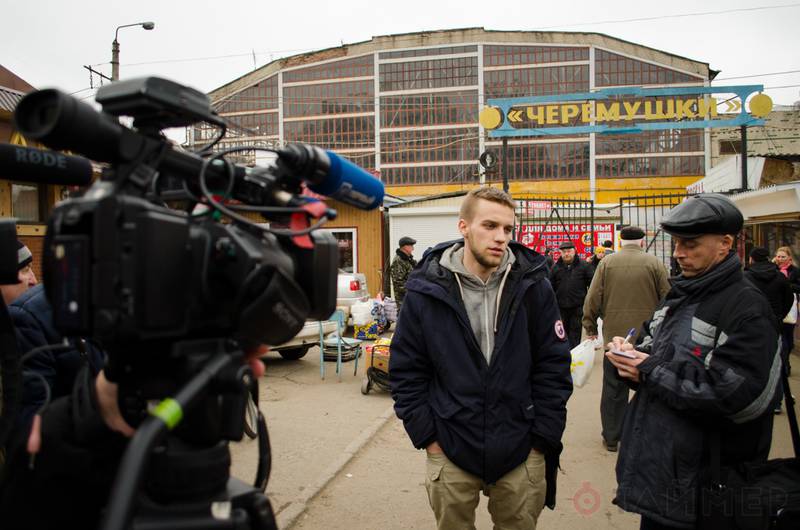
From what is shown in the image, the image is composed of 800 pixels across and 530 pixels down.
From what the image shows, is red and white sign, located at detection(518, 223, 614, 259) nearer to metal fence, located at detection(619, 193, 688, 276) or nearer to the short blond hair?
metal fence, located at detection(619, 193, 688, 276)

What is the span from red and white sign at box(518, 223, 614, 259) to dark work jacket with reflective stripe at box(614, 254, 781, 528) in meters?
10.5

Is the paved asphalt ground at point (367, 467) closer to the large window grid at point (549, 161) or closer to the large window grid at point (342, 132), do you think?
the large window grid at point (549, 161)

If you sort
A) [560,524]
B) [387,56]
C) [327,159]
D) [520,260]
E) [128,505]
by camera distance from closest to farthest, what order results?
[128,505]
[327,159]
[520,260]
[560,524]
[387,56]

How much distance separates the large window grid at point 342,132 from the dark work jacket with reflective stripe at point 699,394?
65681mm

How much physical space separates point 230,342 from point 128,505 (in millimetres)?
393

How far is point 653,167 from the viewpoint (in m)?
60.3

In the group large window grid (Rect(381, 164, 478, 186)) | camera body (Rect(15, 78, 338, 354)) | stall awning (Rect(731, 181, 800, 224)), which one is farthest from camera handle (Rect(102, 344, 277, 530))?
large window grid (Rect(381, 164, 478, 186))

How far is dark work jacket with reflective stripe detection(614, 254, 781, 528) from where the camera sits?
7.22ft

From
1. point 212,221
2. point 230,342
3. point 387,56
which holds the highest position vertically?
point 387,56

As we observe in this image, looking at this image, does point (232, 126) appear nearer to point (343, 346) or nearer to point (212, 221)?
point (212, 221)

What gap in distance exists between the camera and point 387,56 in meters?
64.2

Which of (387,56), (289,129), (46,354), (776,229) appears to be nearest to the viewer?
(46,354)

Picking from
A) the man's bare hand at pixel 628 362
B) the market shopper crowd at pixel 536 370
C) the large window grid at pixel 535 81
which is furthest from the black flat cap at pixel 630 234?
the large window grid at pixel 535 81

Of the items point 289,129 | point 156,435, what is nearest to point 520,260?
point 156,435
